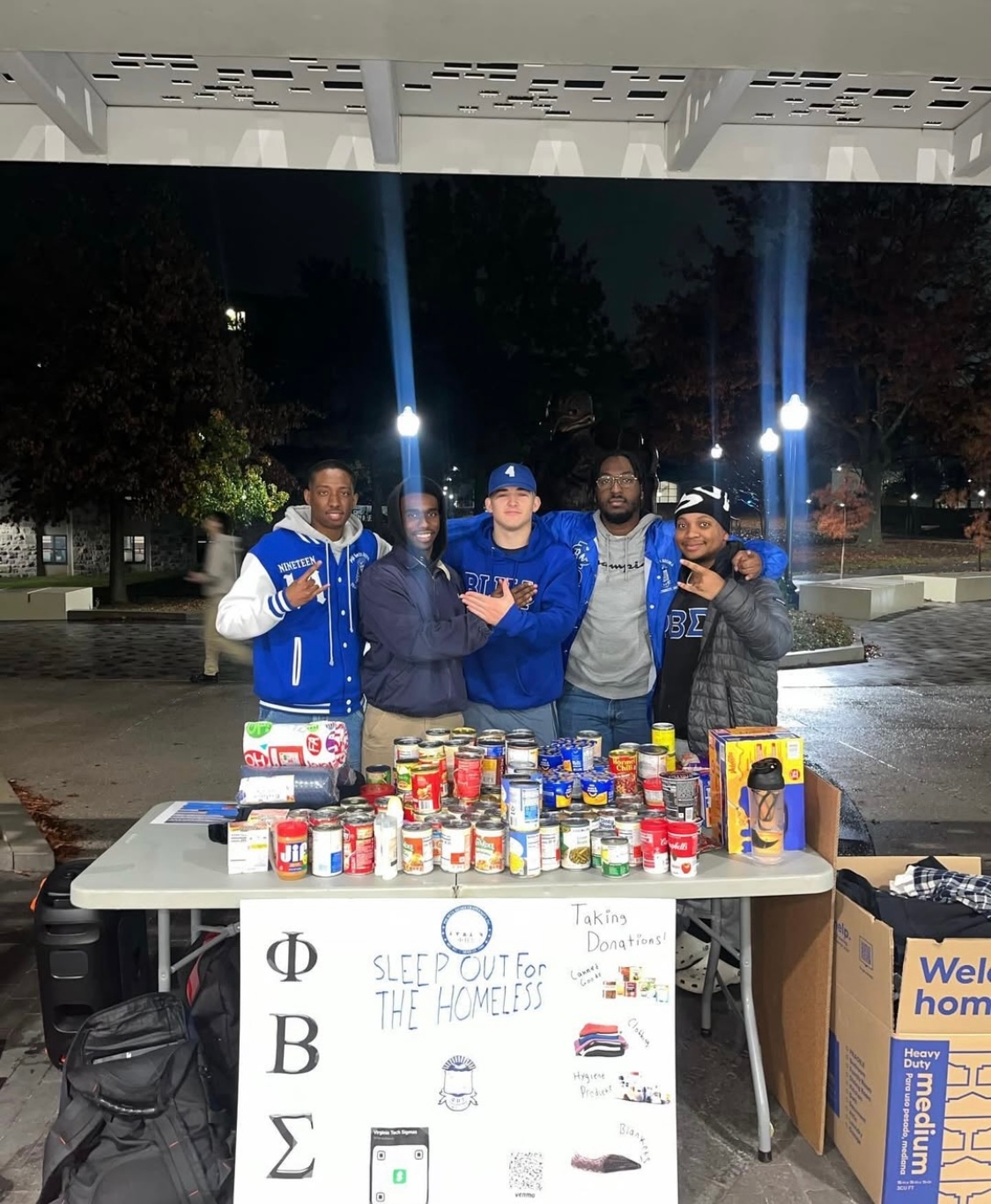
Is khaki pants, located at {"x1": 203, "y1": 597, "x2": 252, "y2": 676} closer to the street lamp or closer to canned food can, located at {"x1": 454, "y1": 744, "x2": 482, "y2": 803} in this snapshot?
the street lamp

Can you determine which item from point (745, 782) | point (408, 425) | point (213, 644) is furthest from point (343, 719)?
point (408, 425)

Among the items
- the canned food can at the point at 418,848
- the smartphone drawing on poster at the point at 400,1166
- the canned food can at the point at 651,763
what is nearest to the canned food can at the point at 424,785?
the canned food can at the point at 418,848

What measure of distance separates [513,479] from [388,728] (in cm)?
110

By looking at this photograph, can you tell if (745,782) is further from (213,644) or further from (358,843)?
(213,644)

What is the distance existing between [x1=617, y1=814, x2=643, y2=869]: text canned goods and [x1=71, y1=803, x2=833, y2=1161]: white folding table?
Answer: 0.04m

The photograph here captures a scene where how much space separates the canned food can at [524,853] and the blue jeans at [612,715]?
141 cm

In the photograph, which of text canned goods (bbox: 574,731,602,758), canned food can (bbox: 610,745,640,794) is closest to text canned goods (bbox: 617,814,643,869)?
canned food can (bbox: 610,745,640,794)

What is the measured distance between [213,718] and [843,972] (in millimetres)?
7323

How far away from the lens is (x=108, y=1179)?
2.46m

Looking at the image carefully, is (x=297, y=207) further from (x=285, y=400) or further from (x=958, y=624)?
(x=958, y=624)

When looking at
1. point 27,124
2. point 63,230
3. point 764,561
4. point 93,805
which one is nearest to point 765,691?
point 764,561

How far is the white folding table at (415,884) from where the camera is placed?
258 centimetres

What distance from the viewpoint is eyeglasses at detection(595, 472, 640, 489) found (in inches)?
155

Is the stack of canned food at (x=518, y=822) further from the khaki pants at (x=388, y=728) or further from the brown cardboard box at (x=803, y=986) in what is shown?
the khaki pants at (x=388, y=728)
